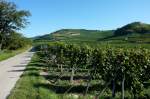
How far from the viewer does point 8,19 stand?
91562mm

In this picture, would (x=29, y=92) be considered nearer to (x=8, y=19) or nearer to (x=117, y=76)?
(x=117, y=76)

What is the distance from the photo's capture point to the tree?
90.7 m

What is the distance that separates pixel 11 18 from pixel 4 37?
16.8 ft

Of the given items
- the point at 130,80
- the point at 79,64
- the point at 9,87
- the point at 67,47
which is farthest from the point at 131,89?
the point at 67,47

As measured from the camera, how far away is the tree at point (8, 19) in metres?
90.7

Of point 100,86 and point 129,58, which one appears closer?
point 129,58

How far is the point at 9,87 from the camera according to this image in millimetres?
23969

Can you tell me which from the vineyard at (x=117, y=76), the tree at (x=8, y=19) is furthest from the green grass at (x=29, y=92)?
the tree at (x=8, y=19)

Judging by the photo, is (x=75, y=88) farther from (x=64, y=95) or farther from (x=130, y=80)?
(x=130, y=80)

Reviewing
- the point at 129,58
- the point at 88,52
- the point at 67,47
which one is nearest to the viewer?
the point at 129,58

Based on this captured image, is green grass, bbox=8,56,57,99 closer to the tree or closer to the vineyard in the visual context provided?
the vineyard

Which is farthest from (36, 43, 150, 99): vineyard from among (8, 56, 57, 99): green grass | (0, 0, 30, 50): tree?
(0, 0, 30, 50): tree

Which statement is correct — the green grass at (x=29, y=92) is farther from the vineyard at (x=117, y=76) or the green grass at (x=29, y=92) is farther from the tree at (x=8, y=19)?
the tree at (x=8, y=19)

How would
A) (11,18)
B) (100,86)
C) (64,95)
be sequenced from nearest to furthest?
1. (64,95)
2. (100,86)
3. (11,18)
